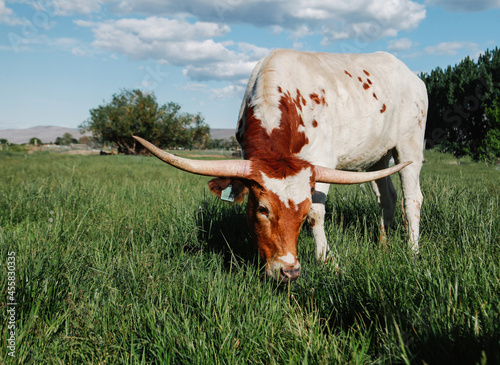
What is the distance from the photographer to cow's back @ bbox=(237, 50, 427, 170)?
3459 millimetres

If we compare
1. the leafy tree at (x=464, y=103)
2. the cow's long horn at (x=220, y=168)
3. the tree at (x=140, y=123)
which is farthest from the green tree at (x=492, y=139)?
the tree at (x=140, y=123)

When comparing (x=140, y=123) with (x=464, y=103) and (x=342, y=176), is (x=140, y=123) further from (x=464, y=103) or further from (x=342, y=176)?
(x=342, y=176)

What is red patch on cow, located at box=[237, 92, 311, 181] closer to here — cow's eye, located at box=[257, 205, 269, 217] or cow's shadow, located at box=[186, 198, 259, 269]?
cow's eye, located at box=[257, 205, 269, 217]

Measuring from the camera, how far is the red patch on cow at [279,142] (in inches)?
111

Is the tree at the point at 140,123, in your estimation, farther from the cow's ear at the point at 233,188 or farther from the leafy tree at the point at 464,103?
the cow's ear at the point at 233,188

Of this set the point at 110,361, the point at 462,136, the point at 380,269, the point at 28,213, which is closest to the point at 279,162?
the point at 380,269

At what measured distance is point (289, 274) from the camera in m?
2.72

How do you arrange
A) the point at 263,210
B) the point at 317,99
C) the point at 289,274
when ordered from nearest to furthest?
the point at 289,274 → the point at 263,210 → the point at 317,99

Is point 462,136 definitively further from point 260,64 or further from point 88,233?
point 88,233

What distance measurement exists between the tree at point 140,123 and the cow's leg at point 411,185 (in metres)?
41.3

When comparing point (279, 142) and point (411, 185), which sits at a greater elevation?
point (279, 142)

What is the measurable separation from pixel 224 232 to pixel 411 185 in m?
2.52

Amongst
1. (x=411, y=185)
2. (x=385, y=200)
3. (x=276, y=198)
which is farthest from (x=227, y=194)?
(x=385, y=200)

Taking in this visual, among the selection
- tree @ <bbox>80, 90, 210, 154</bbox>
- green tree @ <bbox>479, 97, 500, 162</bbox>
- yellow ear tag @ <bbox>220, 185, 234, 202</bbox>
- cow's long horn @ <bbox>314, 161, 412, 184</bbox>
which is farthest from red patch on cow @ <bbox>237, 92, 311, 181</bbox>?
tree @ <bbox>80, 90, 210, 154</bbox>
